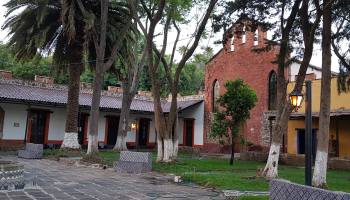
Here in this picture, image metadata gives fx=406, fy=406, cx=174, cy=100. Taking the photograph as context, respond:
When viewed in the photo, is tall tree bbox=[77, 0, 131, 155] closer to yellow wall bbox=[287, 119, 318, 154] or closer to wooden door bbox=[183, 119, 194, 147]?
yellow wall bbox=[287, 119, 318, 154]

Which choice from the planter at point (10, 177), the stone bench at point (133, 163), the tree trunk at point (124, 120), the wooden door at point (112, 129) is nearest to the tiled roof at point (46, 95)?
the wooden door at point (112, 129)

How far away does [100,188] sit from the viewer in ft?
32.7

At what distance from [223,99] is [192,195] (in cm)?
1005

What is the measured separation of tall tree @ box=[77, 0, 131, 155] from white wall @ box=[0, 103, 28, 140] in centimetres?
678

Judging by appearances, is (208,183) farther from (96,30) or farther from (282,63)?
(96,30)

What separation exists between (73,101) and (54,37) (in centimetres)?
368

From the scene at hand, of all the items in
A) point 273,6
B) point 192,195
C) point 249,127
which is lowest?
point 192,195

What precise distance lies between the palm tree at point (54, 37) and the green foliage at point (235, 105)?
24.4 feet

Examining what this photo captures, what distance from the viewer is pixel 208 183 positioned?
1167 cm

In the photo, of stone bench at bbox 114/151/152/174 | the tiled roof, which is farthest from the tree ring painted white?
stone bench at bbox 114/151/152/174

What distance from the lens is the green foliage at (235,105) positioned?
19031 millimetres

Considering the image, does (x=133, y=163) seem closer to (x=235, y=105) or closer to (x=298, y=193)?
(x=235, y=105)

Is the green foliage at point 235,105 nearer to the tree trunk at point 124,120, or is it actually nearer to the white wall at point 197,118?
the tree trunk at point 124,120

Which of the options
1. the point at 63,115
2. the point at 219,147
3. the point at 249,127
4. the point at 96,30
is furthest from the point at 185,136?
the point at 96,30
